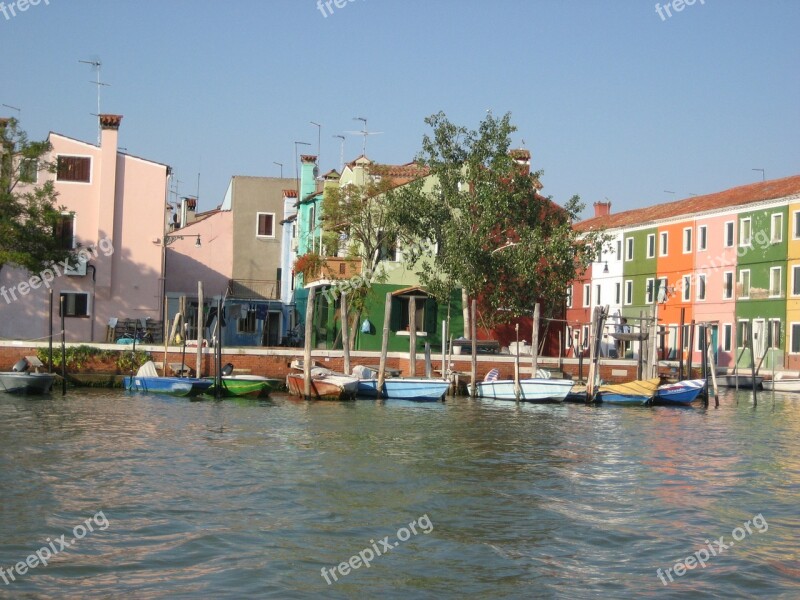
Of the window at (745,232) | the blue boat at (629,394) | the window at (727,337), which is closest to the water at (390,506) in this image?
the blue boat at (629,394)

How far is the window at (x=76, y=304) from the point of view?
40.7m

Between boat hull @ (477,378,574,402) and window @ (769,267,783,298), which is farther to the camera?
window @ (769,267,783,298)

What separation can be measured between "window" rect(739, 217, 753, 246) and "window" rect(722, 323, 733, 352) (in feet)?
12.3

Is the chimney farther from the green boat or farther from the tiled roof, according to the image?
the green boat

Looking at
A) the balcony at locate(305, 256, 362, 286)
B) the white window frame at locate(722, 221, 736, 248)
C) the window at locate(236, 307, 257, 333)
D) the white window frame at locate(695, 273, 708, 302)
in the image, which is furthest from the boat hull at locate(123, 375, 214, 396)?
the white window frame at locate(695, 273, 708, 302)

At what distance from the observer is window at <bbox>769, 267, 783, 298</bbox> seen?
45.3 m

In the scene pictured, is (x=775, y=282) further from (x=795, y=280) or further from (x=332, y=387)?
(x=332, y=387)

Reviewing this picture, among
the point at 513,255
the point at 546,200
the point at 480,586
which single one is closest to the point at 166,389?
the point at 513,255

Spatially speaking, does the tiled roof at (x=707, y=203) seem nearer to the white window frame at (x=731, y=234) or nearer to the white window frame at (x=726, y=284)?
the white window frame at (x=731, y=234)

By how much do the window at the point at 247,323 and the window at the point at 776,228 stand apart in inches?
890

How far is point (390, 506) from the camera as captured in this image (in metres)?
15.0

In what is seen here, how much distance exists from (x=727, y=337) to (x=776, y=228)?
5629 mm

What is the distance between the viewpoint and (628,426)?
27.2 metres

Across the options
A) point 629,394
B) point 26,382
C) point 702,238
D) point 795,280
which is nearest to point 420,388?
point 629,394
